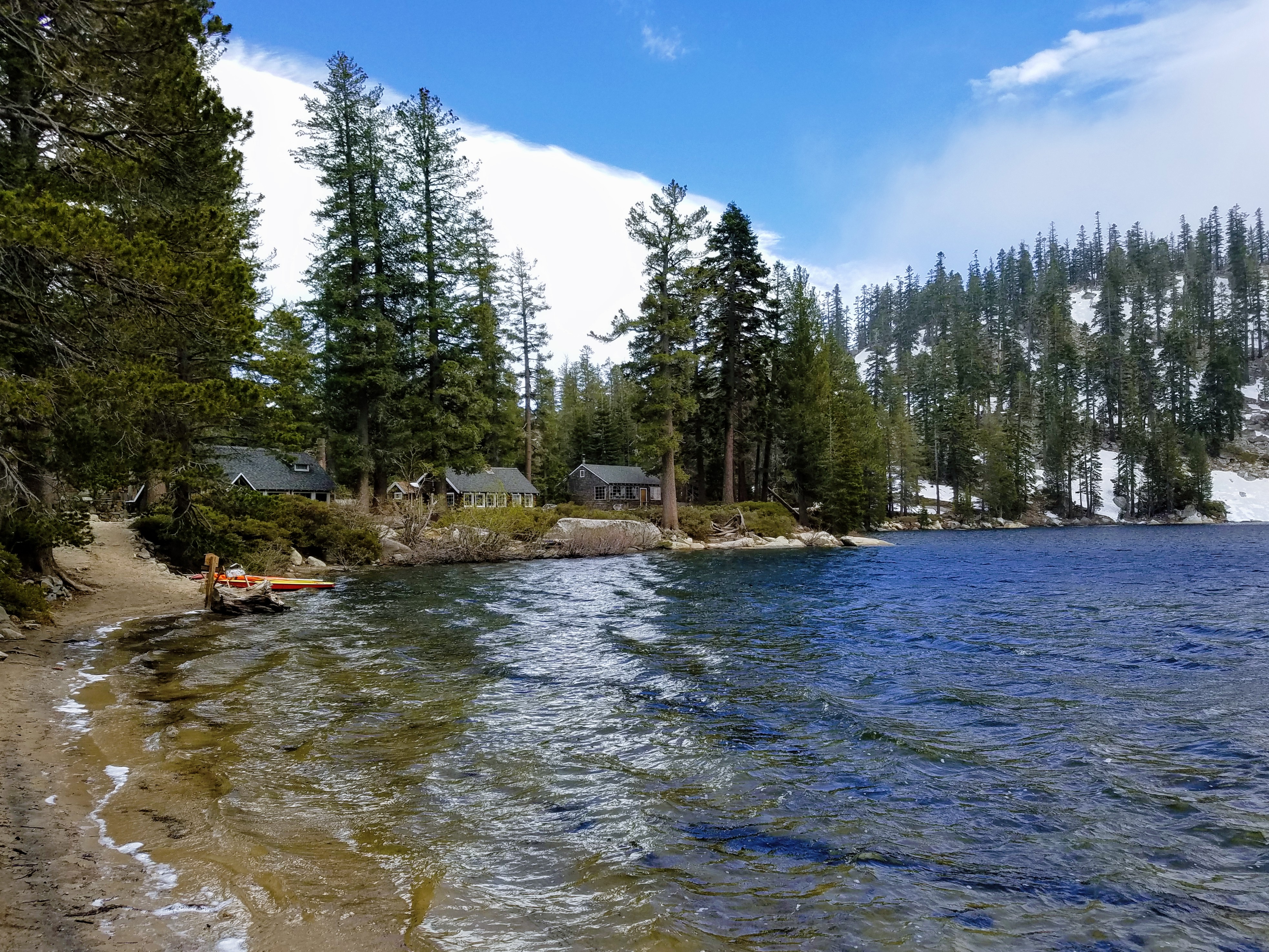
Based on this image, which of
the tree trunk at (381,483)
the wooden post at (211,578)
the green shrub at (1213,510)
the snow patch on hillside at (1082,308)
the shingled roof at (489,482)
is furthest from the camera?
the snow patch on hillside at (1082,308)

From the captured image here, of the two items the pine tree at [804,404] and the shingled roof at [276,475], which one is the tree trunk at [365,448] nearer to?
the shingled roof at [276,475]

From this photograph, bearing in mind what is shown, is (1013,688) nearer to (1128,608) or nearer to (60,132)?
(1128,608)

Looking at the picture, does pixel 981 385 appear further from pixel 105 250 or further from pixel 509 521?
pixel 105 250

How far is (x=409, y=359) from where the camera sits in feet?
123

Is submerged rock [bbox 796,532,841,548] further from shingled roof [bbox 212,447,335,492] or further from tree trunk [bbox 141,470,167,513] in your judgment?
tree trunk [bbox 141,470,167,513]

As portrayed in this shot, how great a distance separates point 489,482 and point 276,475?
15096mm

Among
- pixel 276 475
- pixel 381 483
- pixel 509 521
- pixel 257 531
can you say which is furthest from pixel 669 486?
pixel 276 475

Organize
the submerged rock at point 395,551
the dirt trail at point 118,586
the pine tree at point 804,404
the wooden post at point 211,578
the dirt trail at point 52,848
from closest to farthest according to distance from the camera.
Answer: the dirt trail at point 52,848, the dirt trail at point 118,586, the wooden post at point 211,578, the submerged rock at point 395,551, the pine tree at point 804,404

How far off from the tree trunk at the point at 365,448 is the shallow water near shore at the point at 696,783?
20390 millimetres

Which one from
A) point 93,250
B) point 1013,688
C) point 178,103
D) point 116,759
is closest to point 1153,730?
point 1013,688

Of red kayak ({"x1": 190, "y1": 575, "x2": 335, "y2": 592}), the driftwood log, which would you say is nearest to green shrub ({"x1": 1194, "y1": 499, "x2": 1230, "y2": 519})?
red kayak ({"x1": 190, "y1": 575, "x2": 335, "y2": 592})

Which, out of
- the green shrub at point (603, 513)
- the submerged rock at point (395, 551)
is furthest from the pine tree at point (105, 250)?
the green shrub at point (603, 513)

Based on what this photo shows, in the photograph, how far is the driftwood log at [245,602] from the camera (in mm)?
16547

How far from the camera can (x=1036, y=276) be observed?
158 m
